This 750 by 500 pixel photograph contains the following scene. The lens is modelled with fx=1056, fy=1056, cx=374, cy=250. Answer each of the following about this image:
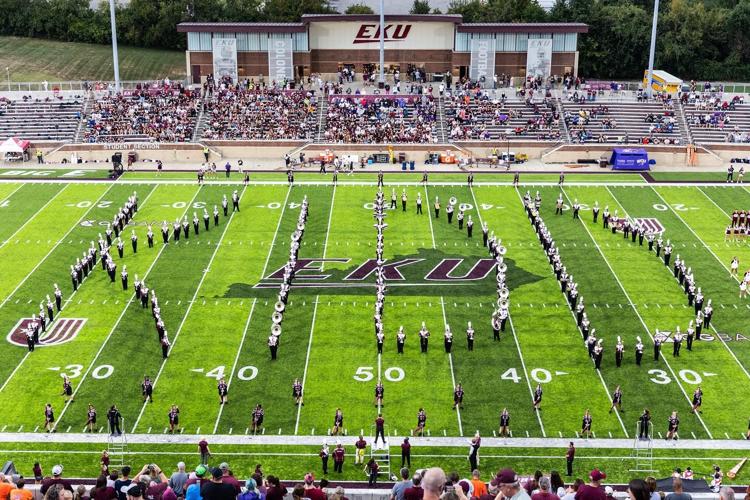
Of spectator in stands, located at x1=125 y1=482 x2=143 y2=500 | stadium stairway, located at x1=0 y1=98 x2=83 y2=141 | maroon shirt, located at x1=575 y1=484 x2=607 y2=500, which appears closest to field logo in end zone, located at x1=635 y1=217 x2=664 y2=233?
maroon shirt, located at x1=575 y1=484 x2=607 y2=500

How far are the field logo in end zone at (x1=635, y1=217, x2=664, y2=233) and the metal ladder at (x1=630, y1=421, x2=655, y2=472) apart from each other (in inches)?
699

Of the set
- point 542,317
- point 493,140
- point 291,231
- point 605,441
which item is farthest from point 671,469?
point 493,140

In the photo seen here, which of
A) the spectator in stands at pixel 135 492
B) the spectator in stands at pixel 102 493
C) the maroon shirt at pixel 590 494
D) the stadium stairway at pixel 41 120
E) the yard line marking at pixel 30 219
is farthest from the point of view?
the stadium stairway at pixel 41 120

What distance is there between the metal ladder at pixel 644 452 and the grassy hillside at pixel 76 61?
2252 inches

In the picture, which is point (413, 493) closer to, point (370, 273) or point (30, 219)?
point (370, 273)

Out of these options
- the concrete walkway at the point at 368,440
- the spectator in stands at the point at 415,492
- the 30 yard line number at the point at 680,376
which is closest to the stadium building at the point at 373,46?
the 30 yard line number at the point at 680,376

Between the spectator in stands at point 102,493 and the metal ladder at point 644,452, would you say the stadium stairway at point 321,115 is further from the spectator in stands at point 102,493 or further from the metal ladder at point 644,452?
the spectator in stands at point 102,493

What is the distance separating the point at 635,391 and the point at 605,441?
10.3 feet

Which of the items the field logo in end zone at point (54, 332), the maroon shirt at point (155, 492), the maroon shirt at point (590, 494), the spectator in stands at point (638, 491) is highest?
the spectator in stands at point (638, 491)

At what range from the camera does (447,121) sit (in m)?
59.0

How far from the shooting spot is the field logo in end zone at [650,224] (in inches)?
1684

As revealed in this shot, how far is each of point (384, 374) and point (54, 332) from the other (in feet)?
34.5

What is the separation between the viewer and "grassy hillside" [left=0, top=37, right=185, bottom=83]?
76750mm

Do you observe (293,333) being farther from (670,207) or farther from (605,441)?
(670,207)
